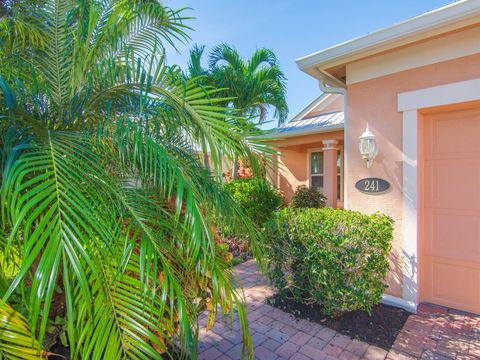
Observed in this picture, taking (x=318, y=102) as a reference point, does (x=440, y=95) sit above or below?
below

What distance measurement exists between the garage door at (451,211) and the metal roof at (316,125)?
368 cm

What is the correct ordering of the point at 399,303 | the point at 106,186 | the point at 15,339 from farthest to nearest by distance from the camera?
the point at 399,303
the point at 106,186
the point at 15,339

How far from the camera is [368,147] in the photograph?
417 cm

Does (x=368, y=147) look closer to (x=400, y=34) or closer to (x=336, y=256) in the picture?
(x=400, y=34)

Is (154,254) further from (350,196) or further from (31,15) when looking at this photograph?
(350,196)

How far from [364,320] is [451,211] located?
6.76 feet

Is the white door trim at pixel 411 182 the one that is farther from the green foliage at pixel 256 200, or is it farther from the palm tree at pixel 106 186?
the green foliage at pixel 256 200

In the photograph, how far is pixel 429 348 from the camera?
122 inches

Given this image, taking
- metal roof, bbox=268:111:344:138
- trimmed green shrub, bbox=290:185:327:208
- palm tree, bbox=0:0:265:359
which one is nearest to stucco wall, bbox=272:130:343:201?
metal roof, bbox=268:111:344:138

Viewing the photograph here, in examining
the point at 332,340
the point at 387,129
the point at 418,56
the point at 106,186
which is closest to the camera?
the point at 106,186

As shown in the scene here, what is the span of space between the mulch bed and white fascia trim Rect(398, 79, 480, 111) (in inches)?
118

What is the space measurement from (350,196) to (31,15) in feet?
15.9

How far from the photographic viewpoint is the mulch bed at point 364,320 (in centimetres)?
332

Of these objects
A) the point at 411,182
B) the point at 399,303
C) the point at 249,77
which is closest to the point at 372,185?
the point at 411,182
